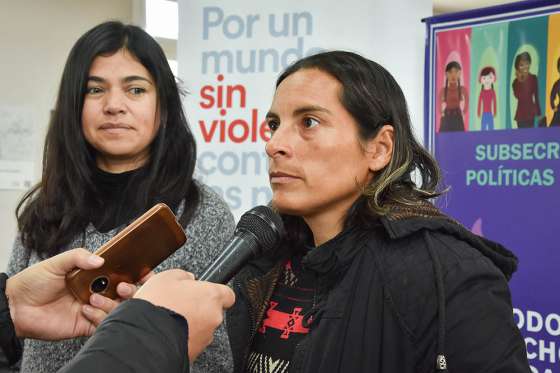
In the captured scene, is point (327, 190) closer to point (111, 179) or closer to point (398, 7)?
point (111, 179)

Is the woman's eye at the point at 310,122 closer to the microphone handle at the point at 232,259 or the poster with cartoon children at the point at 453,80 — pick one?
the microphone handle at the point at 232,259

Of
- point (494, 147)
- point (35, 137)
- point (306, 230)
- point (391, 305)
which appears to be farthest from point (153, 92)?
point (35, 137)

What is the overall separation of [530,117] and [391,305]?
1.78m

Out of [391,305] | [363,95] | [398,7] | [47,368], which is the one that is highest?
[398,7]

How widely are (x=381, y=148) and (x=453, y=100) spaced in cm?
158

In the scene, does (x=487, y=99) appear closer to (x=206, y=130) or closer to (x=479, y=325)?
(x=206, y=130)

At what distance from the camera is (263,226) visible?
106 centimetres

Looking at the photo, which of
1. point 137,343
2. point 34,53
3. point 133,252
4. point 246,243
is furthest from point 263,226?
point 34,53

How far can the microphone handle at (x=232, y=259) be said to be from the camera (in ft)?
2.90

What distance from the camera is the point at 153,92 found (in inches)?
68.4

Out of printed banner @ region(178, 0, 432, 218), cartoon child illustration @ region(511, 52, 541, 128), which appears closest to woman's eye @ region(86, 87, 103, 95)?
printed banner @ region(178, 0, 432, 218)

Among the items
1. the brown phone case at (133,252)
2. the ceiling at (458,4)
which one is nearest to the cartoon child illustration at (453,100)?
the brown phone case at (133,252)

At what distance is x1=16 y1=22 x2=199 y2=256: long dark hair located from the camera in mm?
1656

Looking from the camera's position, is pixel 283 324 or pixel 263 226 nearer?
pixel 263 226
